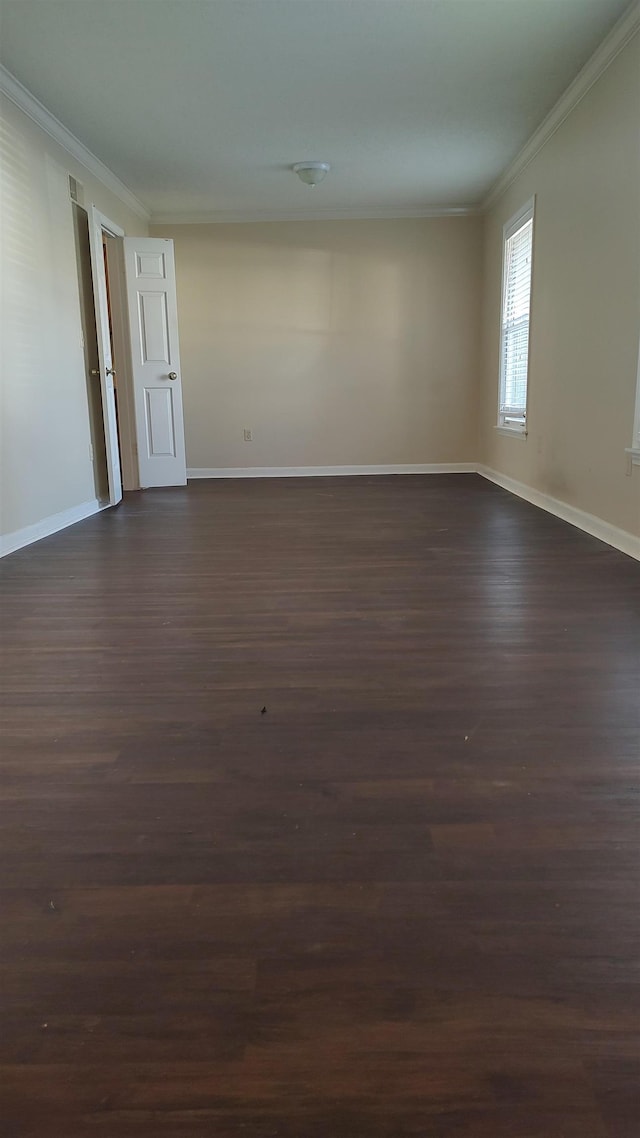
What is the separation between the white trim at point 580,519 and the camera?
11.9 ft

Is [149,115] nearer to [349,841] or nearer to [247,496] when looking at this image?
[247,496]

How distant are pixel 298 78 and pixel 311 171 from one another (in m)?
1.61

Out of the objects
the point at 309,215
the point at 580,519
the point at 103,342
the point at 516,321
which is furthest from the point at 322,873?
the point at 309,215

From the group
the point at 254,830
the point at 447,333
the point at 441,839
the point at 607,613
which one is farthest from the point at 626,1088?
the point at 447,333

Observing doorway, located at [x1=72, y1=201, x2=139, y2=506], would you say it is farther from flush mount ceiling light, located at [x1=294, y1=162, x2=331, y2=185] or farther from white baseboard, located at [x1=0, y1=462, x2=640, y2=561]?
flush mount ceiling light, located at [x1=294, y1=162, x2=331, y2=185]

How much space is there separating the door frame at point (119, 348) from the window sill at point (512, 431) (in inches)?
128

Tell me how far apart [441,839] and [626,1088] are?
498 millimetres

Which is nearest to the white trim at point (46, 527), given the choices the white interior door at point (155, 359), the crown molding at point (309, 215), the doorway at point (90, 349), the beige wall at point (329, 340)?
the doorway at point (90, 349)

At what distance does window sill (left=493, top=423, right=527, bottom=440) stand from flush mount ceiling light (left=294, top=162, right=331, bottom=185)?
2.60m

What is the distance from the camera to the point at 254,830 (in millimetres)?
1317

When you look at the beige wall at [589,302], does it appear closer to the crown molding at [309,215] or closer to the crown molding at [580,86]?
the crown molding at [580,86]

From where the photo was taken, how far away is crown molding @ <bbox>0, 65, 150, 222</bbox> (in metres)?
3.98

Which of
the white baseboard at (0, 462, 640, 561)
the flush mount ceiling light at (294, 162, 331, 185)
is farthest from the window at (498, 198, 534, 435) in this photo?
the flush mount ceiling light at (294, 162, 331, 185)

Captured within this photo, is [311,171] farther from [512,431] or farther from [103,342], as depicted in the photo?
[512,431]
